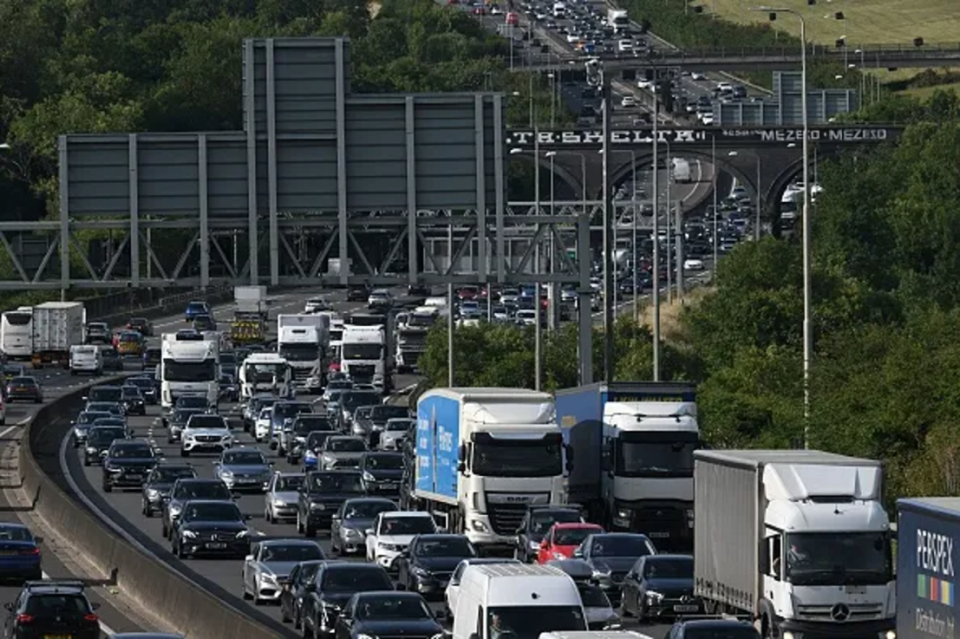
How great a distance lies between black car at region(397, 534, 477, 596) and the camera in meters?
45.8

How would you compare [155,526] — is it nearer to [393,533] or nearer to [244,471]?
[244,471]

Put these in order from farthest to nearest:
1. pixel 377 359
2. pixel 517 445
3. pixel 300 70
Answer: pixel 377 359 < pixel 300 70 < pixel 517 445

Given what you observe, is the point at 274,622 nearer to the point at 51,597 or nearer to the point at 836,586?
the point at 51,597

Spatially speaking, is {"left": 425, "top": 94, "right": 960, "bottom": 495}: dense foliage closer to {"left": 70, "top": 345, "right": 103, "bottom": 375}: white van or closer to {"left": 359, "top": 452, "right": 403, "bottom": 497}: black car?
{"left": 359, "top": 452, "right": 403, "bottom": 497}: black car

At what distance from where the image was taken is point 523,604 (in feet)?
112

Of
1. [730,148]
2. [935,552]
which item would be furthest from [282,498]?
[730,148]

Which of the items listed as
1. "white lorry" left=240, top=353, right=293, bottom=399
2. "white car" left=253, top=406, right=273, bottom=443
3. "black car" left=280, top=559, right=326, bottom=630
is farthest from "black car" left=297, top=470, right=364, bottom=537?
"white lorry" left=240, top=353, right=293, bottom=399

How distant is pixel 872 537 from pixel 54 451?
172 feet

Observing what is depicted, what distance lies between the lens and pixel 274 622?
43.8 metres

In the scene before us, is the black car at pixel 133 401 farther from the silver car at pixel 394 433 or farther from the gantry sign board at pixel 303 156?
the gantry sign board at pixel 303 156

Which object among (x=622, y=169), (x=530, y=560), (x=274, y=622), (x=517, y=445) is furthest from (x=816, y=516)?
(x=622, y=169)

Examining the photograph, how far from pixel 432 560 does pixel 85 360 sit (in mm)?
81097

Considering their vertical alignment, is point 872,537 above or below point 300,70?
below

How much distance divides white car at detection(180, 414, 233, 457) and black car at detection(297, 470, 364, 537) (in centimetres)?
2120
